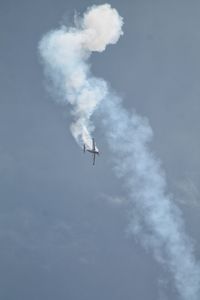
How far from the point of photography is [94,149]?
17612 cm
